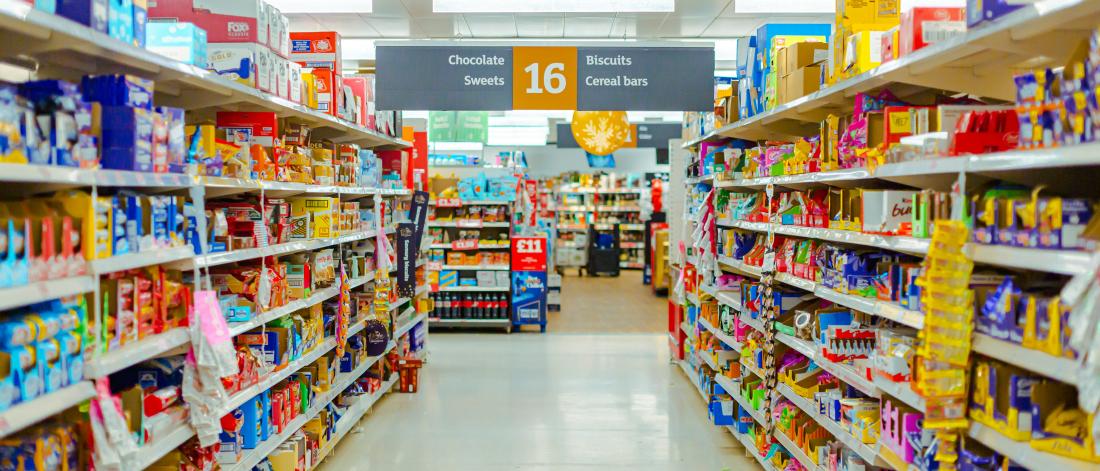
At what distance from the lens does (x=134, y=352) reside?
2865mm

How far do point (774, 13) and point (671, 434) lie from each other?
4609mm

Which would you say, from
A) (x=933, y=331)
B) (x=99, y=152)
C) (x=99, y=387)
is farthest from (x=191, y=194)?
(x=933, y=331)

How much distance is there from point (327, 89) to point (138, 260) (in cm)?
276

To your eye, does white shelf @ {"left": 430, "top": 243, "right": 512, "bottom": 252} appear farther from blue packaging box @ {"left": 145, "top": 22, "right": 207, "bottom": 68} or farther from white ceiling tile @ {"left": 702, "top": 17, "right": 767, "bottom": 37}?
blue packaging box @ {"left": 145, "top": 22, "right": 207, "bottom": 68}

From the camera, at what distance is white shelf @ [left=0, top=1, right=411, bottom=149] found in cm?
229

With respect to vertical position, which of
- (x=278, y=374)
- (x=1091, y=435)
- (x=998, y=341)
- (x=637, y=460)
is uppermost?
(x=998, y=341)

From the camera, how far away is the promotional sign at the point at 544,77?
266 inches

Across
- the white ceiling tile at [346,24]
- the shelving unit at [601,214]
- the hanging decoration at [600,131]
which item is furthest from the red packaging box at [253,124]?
the shelving unit at [601,214]

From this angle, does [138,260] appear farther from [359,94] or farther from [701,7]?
[701,7]

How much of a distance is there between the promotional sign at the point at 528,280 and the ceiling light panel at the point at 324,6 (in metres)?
3.59

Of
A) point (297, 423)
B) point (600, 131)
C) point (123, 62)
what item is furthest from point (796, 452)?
point (600, 131)

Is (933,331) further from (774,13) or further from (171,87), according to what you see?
(774,13)

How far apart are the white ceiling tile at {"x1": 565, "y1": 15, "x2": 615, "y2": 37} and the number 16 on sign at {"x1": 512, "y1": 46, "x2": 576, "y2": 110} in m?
2.32

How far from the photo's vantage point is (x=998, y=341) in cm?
254
